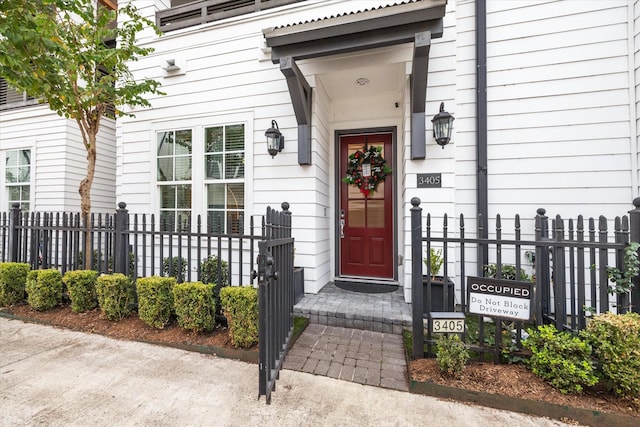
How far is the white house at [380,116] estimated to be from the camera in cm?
308

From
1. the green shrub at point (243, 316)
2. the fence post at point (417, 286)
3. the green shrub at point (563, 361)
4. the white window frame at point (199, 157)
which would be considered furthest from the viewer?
the white window frame at point (199, 157)

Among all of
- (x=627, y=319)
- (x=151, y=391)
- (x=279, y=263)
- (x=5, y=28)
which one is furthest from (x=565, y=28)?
(x=5, y=28)

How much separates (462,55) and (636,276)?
2.95 m

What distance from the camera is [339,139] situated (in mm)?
4551

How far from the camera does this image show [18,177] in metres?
6.53

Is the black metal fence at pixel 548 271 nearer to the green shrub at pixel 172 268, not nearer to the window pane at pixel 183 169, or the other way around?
the green shrub at pixel 172 268

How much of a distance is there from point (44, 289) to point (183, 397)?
2.72 m

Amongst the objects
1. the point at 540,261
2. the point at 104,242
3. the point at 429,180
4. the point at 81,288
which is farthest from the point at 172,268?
the point at 540,261

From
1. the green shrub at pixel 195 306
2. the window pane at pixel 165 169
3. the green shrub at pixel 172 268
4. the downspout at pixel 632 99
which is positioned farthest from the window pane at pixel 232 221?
the downspout at pixel 632 99

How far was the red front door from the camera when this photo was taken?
4.29 meters

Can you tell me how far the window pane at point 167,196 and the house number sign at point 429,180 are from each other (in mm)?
3852

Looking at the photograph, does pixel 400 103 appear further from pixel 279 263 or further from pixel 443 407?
pixel 443 407

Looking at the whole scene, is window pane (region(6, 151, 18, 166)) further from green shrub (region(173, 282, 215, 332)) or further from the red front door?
the red front door

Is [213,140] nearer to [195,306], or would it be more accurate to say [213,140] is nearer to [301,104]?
[301,104]
